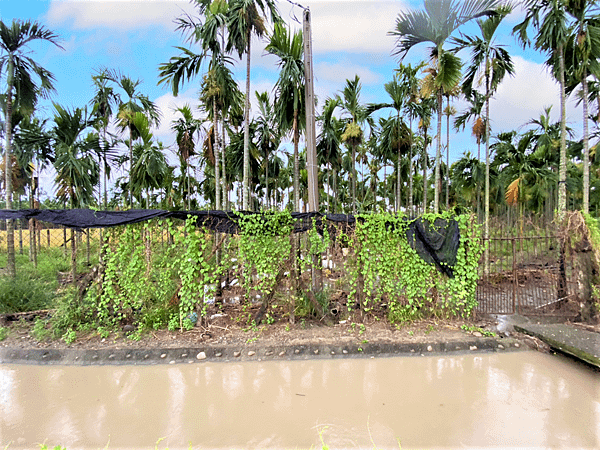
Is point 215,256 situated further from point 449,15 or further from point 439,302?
point 449,15

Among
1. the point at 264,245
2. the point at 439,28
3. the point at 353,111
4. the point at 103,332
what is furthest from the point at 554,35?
the point at 103,332

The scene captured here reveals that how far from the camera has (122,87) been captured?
11.6m

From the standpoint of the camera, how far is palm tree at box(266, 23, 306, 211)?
324 inches

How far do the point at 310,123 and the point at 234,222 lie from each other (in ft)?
9.91

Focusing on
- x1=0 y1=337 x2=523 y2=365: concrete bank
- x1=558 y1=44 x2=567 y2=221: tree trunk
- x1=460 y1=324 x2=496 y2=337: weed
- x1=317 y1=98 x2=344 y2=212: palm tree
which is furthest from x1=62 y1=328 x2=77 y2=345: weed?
x1=558 y1=44 x2=567 y2=221: tree trunk

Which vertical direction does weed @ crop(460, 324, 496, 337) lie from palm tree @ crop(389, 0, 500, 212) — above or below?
below

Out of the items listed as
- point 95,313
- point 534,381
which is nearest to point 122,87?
point 95,313

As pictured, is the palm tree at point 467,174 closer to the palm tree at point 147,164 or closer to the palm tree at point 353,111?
the palm tree at point 353,111

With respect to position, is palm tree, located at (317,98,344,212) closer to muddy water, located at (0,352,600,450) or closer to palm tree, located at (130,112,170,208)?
palm tree, located at (130,112,170,208)

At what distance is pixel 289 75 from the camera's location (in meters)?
8.39

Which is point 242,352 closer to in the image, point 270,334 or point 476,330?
point 270,334

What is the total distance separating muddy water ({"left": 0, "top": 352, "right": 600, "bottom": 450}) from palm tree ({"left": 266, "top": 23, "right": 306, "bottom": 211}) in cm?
700

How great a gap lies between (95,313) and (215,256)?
88.5 inches

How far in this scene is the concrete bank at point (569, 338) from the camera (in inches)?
175
